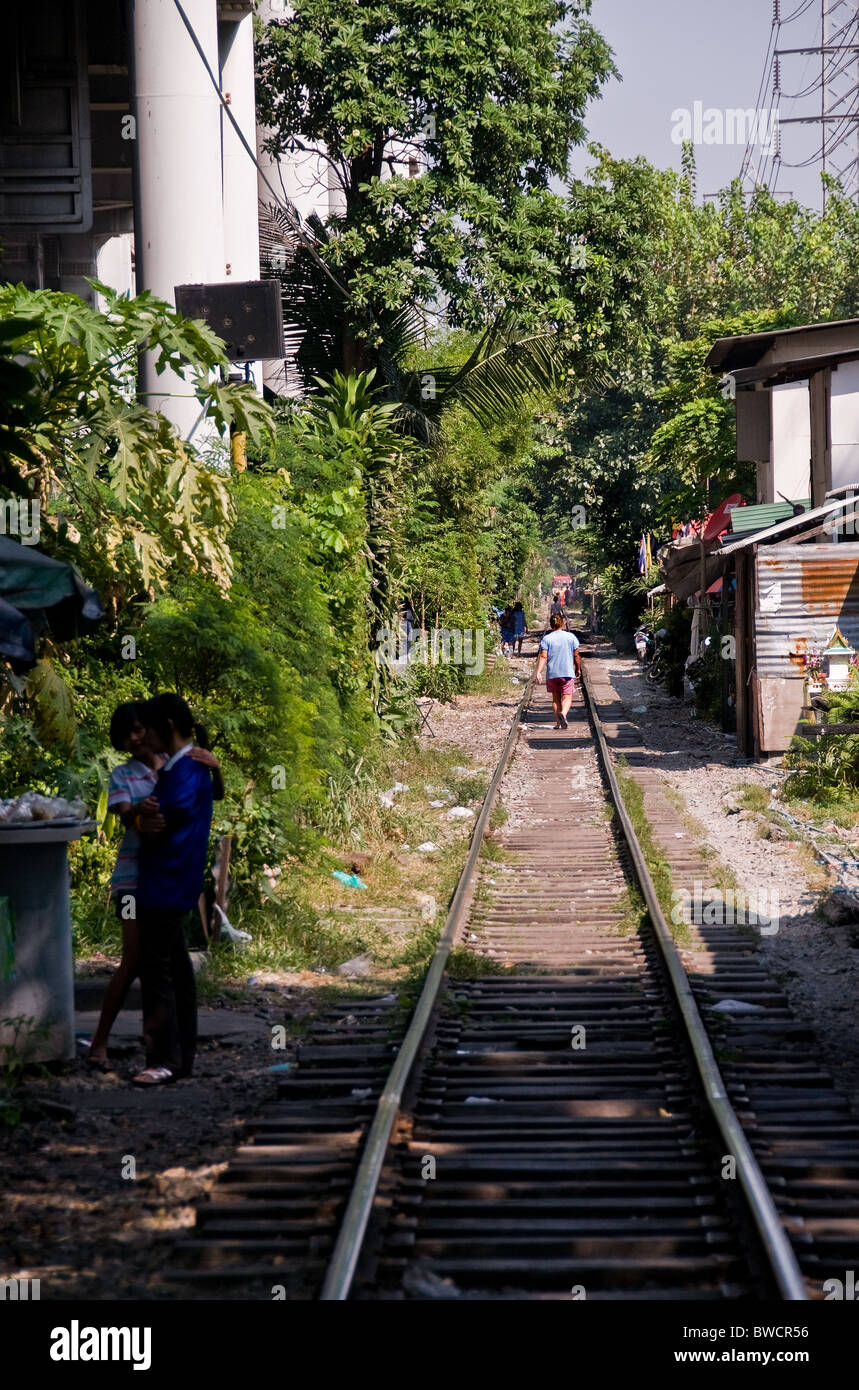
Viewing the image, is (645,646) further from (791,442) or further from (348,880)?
(348,880)

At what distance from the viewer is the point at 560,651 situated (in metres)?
23.1

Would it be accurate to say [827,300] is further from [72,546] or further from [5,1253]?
[5,1253]

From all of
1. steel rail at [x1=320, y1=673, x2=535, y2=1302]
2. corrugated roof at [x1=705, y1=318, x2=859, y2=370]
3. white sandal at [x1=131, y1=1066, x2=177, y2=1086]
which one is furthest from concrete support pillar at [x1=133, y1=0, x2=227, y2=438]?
corrugated roof at [x1=705, y1=318, x2=859, y2=370]

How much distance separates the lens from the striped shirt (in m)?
7.27

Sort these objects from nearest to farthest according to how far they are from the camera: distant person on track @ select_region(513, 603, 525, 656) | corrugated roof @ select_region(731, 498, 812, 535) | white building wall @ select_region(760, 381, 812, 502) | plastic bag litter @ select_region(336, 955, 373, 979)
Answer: plastic bag litter @ select_region(336, 955, 373, 979)
corrugated roof @ select_region(731, 498, 812, 535)
white building wall @ select_region(760, 381, 812, 502)
distant person on track @ select_region(513, 603, 525, 656)

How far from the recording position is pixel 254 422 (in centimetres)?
1051

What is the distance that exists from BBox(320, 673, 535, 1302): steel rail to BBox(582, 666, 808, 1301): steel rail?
132 cm

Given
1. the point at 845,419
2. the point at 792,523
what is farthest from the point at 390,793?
the point at 845,419

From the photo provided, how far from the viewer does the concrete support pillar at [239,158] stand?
19875 millimetres

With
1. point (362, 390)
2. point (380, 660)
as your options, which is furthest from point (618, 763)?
point (362, 390)

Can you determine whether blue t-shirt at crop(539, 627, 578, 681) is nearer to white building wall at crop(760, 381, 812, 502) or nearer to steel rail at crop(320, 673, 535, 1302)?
white building wall at crop(760, 381, 812, 502)

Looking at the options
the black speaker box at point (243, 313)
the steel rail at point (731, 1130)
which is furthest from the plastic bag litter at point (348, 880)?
the black speaker box at point (243, 313)

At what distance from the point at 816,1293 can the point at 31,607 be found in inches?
175

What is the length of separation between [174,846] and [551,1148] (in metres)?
2.34
